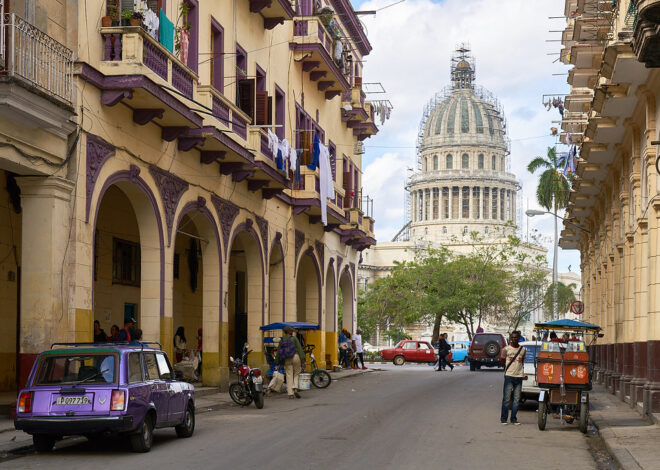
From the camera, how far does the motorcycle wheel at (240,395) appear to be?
22.3m

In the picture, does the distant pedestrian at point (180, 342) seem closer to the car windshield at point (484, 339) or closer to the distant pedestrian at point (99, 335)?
the distant pedestrian at point (99, 335)

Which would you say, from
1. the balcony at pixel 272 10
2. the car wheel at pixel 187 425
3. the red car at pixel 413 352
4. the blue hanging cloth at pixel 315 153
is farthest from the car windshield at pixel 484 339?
the car wheel at pixel 187 425

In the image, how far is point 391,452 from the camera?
1438 centimetres

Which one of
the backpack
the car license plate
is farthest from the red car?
the car license plate

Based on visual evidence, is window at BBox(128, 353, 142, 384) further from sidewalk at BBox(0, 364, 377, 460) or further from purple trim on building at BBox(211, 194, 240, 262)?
purple trim on building at BBox(211, 194, 240, 262)

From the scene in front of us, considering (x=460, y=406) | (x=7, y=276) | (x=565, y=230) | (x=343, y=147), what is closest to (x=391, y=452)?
(x=460, y=406)

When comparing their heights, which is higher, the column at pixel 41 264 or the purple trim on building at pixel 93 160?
the purple trim on building at pixel 93 160

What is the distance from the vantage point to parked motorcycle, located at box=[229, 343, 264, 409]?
21703 mm

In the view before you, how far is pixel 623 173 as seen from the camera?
89.0 ft

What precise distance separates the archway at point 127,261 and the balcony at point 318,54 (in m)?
9.14

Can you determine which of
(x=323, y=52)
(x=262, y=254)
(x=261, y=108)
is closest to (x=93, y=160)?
(x=261, y=108)

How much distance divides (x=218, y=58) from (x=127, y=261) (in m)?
6.25

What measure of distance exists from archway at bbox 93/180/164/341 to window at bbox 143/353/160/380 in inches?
268

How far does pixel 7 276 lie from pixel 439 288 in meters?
59.9
